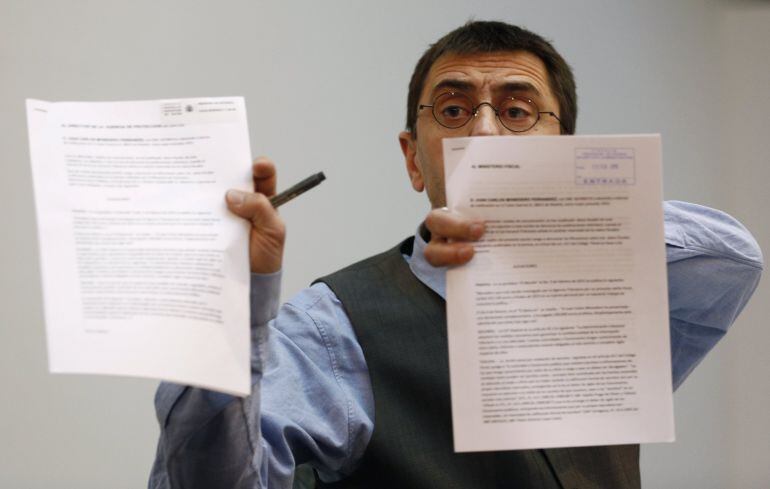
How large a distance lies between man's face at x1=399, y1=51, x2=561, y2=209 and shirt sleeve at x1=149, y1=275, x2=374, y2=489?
0.26 meters

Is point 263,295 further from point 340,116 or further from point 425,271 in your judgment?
point 340,116

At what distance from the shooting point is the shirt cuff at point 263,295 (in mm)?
941

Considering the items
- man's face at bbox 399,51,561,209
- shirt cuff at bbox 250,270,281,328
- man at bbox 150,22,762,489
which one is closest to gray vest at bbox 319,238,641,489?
man at bbox 150,22,762,489

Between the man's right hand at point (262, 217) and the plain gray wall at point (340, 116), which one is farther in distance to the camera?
the plain gray wall at point (340, 116)

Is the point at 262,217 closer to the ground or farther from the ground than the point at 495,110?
closer to the ground

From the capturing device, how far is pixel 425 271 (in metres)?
1.30

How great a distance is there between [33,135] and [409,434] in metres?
0.60

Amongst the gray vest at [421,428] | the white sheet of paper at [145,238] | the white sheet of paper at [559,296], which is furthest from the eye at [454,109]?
the white sheet of paper at [145,238]

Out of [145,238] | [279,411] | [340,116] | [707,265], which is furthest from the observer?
[340,116]

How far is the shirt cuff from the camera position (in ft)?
3.09

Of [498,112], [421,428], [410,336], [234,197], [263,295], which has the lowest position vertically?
[421,428]

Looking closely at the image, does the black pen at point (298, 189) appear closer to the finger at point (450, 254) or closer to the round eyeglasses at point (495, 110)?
the finger at point (450, 254)

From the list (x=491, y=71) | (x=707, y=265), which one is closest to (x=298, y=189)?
(x=491, y=71)

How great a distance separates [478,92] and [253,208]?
53cm
